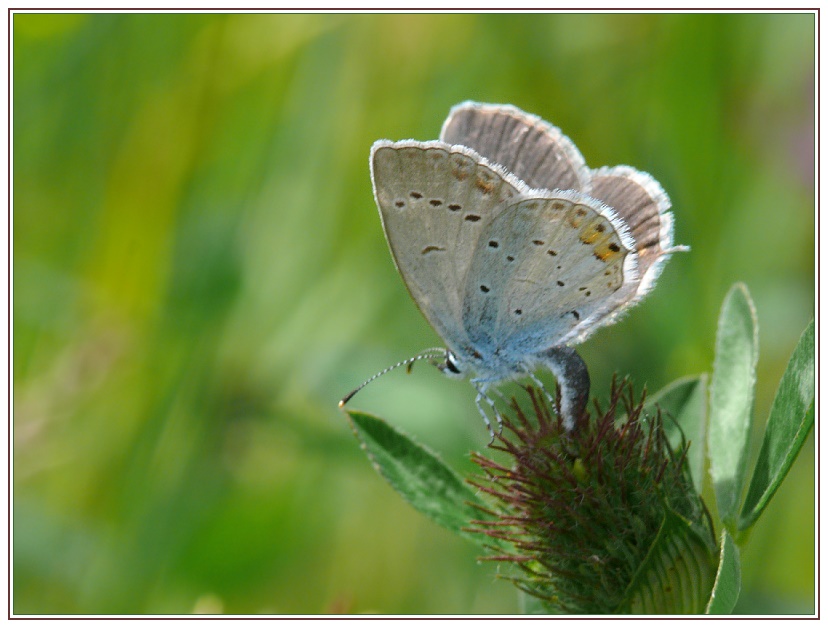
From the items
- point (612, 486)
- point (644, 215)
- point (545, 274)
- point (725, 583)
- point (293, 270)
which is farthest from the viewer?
point (293, 270)

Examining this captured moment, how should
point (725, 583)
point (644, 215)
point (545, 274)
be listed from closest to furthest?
point (725, 583), point (644, 215), point (545, 274)

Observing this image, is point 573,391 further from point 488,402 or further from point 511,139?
point 511,139

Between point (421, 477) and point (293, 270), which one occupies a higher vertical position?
point (293, 270)

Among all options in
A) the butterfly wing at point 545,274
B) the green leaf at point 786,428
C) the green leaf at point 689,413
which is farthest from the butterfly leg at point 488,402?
the green leaf at point 786,428

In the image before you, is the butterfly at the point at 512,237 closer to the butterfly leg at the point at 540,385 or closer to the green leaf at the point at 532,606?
the butterfly leg at the point at 540,385

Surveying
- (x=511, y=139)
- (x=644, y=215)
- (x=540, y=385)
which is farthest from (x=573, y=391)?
(x=511, y=139)
